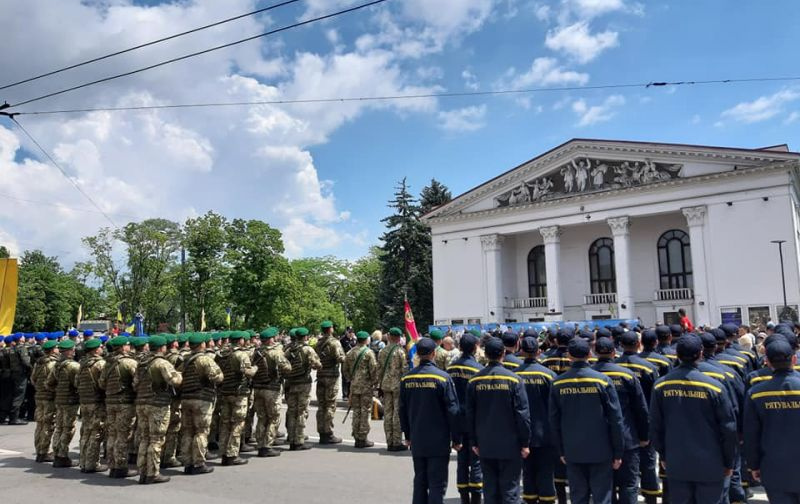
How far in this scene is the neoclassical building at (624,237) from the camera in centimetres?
3444

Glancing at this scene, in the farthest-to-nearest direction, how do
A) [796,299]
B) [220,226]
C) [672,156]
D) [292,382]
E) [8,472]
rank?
1. [220,226]
2. [672,156]
3. [796,299]
4. [292,382]
5. [8,472]

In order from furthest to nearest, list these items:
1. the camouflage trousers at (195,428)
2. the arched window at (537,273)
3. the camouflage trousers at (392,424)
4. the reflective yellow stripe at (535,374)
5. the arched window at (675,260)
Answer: the arched window at (537,273) < the arched window at (675,260) < the camouflage trousers at (392,424) < the camouflage trousers at (195,428) < the reflective yellow stripe at (535,374)

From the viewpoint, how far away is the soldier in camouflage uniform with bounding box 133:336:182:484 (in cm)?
898

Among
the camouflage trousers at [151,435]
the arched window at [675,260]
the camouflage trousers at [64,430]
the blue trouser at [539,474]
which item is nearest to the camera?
the blue trouser at [539,474]

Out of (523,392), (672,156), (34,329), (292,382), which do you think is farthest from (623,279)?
(34,329)

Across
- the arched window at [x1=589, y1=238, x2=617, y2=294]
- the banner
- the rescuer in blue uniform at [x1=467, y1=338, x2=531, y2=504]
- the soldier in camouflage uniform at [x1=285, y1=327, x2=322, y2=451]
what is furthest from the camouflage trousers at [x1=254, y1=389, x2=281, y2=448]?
the arched window at [x1=589, y1=238, x2=617, y2=294]

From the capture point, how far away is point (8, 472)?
1001 cm

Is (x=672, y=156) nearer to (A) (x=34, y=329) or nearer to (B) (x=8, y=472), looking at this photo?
(B) (x=8, y=472)

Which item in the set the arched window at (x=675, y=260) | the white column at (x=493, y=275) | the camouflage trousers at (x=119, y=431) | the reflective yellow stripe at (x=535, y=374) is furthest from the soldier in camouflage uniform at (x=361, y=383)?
the arched window at (x=675, y=260)

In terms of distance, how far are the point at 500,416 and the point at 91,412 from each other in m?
7.42

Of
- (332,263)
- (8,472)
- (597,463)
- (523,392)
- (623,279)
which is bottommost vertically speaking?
(8,472)

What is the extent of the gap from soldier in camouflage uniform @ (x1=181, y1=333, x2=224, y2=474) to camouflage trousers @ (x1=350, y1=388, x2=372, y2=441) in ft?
9.22

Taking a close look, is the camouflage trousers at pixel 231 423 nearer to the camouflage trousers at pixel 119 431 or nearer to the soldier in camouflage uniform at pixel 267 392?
the soldier in camouflage uniform at pixel 267 392

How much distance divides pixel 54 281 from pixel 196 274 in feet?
110
